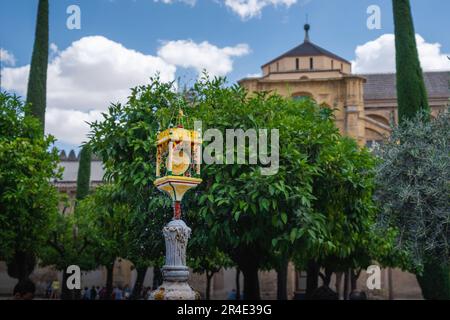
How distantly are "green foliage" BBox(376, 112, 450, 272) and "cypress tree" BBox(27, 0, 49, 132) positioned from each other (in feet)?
53.6

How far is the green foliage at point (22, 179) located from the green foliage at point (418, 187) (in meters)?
10.3

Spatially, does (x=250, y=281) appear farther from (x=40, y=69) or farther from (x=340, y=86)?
(x=340, y=86)

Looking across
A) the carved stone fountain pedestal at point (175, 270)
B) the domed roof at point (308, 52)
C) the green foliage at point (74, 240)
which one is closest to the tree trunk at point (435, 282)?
the green foliage at point (74, 240)

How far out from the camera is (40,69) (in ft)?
82.9

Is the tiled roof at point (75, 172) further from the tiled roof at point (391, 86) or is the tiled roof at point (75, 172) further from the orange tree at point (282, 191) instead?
the orange tree at point (282, 191)

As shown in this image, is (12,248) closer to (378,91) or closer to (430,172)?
(430,172)

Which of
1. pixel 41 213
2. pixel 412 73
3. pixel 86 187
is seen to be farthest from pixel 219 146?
pixel 86 187

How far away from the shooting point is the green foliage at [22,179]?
16.6 m

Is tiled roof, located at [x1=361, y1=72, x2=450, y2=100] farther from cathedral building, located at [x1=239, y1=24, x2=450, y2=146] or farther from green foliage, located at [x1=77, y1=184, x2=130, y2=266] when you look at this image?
green foliage, located at [x1=77, y1=184, x2=130, y2=266]

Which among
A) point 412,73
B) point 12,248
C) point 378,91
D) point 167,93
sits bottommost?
point 12,248

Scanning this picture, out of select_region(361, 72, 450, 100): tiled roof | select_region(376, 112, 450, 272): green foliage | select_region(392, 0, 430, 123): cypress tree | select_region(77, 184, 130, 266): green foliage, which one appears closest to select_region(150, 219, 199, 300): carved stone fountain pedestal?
select_region(376, 112, 450, 272): green foliage

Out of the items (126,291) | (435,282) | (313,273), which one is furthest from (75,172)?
(435,282)

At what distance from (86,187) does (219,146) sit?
21143 mm

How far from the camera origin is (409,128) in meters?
14.0
